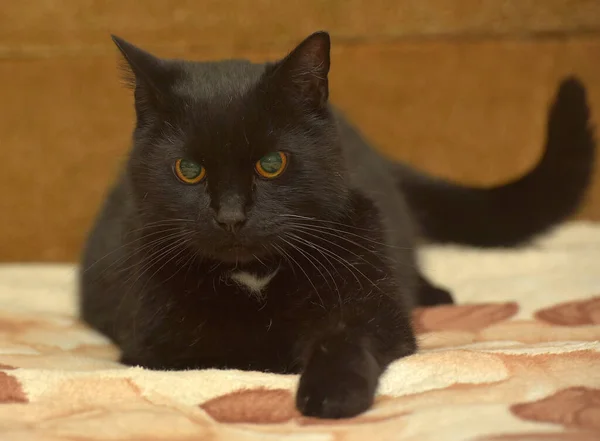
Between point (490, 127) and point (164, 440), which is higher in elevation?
point (490, 127)

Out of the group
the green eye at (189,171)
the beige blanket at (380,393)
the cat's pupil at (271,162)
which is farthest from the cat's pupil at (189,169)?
the beige blanket at (380,393)

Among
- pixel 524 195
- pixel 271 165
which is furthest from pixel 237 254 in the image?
pixel 524 195

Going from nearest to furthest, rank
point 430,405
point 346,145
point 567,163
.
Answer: point 430,405, point 346,145, point 567,163

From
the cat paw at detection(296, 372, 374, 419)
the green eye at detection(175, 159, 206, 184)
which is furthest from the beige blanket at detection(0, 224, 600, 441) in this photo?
the green eye at detection(175, 159, 206, 184)

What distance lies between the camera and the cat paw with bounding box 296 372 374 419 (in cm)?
87

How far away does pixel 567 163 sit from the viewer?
5.41 ft

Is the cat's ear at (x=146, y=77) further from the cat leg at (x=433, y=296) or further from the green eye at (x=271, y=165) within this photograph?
the cat leg at (x=433, y=296)

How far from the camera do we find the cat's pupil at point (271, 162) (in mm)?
1038

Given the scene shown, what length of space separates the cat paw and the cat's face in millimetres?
247

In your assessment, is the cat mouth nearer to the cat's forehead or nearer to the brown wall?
the cat's forehead

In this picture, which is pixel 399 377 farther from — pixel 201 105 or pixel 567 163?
Answer: pixel 567 163

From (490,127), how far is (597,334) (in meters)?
0.89

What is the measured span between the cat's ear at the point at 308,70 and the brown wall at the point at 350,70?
2.78 ft

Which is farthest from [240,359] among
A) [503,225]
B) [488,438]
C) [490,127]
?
[490,127]
